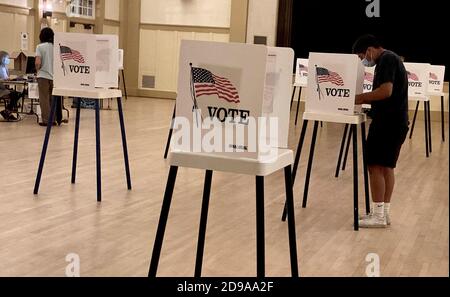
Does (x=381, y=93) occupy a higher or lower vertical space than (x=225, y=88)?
lower

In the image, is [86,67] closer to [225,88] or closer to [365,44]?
[365,44]

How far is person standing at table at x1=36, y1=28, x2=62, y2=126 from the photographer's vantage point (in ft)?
32.3

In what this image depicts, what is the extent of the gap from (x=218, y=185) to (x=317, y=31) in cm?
1069

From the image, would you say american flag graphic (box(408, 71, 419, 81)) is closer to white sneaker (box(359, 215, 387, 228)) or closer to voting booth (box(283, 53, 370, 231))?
voting booth (box(283, 53, 370, 231))

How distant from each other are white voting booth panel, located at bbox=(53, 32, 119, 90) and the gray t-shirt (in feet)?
15.4

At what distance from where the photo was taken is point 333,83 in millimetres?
4895

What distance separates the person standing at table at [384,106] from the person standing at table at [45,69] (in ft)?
20.5

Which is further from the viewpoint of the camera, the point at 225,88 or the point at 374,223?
the point at 374,223

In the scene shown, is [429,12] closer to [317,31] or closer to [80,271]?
[317,31]

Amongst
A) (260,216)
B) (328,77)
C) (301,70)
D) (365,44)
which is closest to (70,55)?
(328,77)

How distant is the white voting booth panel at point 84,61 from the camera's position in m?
5.25

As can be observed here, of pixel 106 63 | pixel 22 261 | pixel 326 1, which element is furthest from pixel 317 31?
pixel 22 261

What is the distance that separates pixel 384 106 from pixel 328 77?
47cm

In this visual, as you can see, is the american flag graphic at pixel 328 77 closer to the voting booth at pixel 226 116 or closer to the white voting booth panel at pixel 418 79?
the voting booth at pixel 226 116
